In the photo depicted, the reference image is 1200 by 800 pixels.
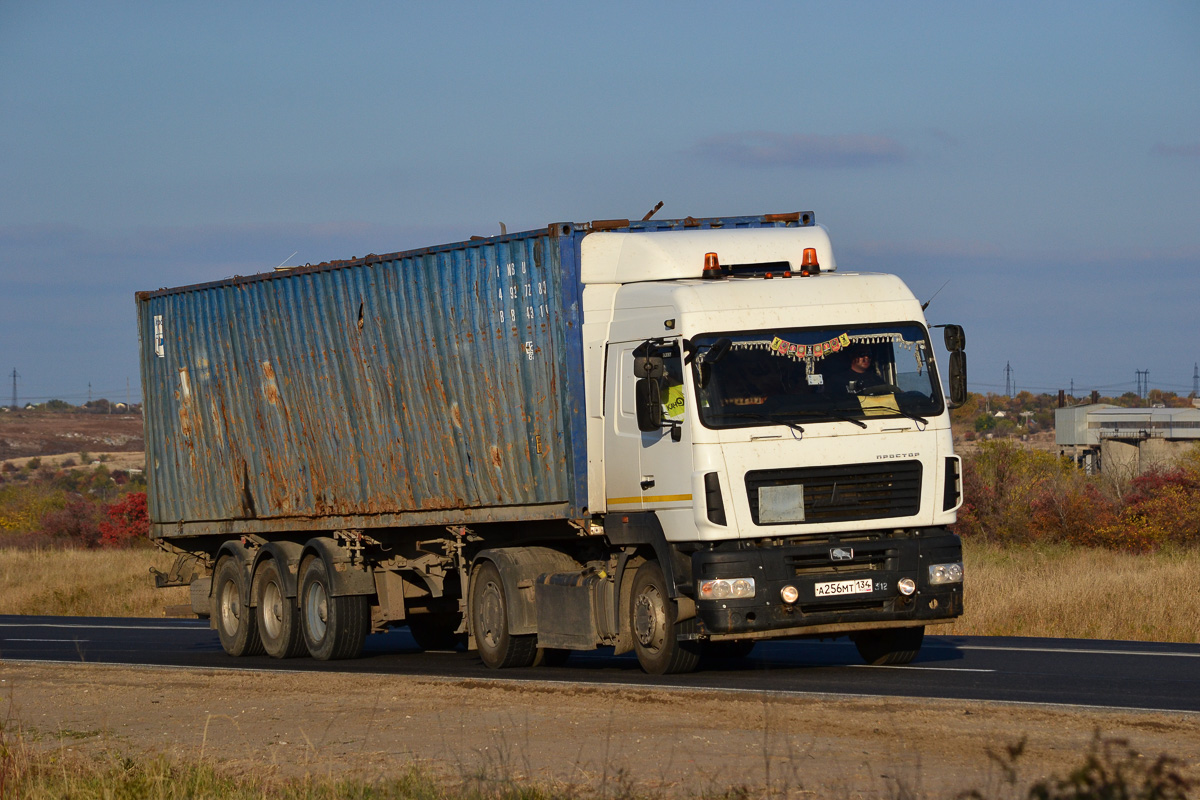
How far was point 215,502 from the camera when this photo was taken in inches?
774

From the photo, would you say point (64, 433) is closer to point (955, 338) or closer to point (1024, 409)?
point (1024, 409)

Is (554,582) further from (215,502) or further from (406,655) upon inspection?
(215,502)

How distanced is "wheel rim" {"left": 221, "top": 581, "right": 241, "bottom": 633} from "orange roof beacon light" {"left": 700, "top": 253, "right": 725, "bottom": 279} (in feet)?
27.5

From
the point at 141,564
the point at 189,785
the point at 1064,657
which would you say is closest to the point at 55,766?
the point at 189,785

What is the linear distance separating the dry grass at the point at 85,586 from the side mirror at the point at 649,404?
66.0 ft

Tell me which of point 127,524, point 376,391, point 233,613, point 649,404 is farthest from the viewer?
point 127,524

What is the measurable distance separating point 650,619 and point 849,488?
205cm

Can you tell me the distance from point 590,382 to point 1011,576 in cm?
1075

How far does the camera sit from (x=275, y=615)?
18.5 metres

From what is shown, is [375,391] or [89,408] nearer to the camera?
[375,391]

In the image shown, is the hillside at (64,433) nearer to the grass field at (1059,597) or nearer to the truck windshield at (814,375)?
the grass field at (1059,597)

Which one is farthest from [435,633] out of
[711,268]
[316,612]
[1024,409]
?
[1024,409]

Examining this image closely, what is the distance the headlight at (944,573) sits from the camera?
503 inches

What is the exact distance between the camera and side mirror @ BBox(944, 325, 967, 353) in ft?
42.8
